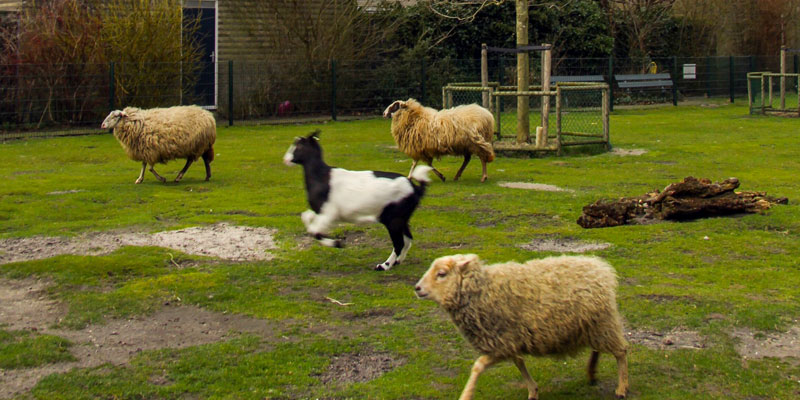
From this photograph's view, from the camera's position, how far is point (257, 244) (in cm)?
970

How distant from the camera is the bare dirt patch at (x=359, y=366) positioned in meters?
5.93

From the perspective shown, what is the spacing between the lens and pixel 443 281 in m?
5.46

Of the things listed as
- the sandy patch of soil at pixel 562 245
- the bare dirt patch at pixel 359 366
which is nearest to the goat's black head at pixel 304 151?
the sandy patch of soil at pixel 562 245

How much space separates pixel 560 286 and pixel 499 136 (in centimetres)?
1315

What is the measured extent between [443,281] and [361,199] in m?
3.02

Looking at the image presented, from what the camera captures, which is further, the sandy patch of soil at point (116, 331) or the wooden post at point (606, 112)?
the wooden post at point (606, 112)

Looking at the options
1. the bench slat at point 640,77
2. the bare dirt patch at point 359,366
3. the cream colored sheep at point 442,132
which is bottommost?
the bare dirt patch at point 359,366

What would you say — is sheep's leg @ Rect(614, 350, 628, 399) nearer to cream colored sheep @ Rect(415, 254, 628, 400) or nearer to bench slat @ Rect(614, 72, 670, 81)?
cream colored sheep @ Rect(415, 254, 628, 400)

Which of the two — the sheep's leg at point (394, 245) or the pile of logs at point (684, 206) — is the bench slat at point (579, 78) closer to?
the pile of logs at point (684, 206)

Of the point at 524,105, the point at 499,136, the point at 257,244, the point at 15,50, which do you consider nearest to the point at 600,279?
the point at 257,244

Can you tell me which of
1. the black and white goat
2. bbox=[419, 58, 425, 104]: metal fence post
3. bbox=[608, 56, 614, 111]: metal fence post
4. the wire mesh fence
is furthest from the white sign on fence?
the black and white goat

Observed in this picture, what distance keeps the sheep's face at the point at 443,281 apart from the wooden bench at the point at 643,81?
24602 millimetres

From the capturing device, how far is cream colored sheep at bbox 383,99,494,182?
44.5 feet

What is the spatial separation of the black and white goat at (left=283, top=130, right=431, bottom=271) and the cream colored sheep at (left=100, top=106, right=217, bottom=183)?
5667 millimetres
